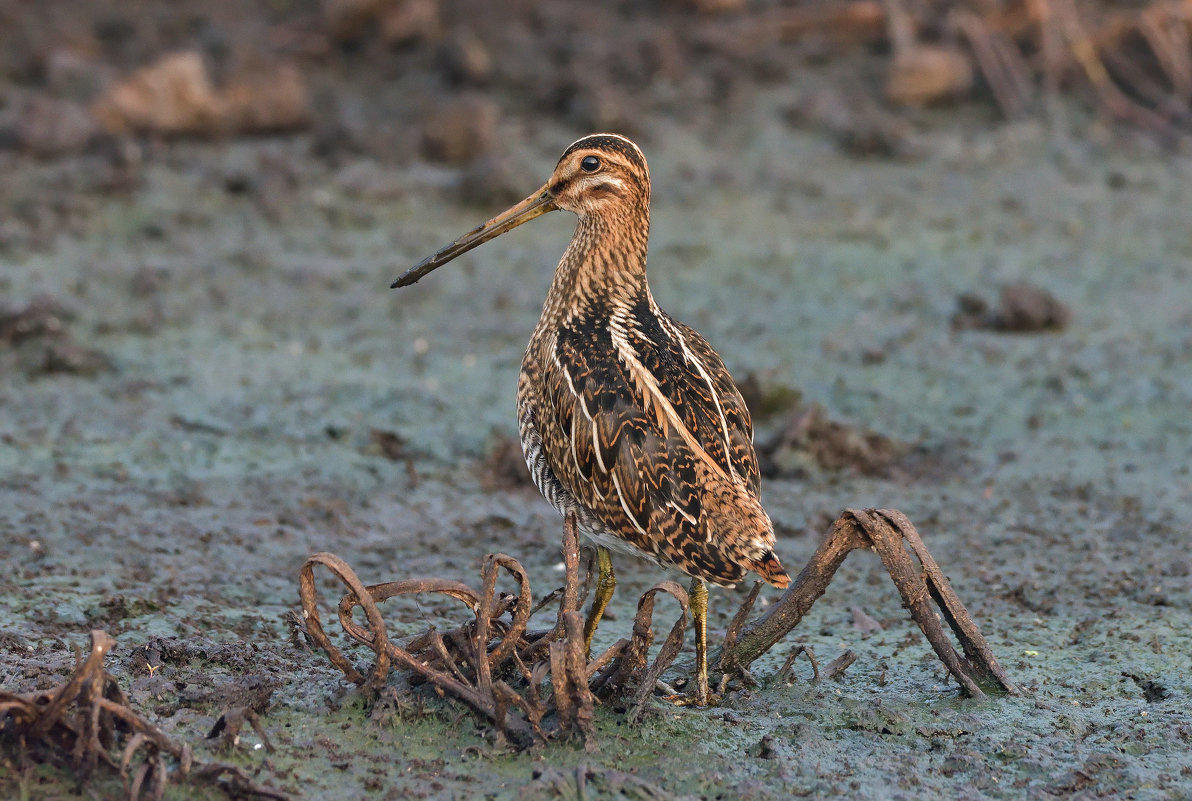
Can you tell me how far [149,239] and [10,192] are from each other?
3.05ft

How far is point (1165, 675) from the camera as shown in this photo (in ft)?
15.6

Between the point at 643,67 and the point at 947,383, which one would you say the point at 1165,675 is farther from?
the point at 643,67

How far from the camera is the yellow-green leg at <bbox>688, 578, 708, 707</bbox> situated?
14.7ft

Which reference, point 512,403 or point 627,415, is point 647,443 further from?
point 512,403

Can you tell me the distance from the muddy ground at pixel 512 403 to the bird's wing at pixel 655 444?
522mm

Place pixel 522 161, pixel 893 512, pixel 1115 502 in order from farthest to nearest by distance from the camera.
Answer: pixel 522 161 → pixel 1115 502 → pixel 893 512

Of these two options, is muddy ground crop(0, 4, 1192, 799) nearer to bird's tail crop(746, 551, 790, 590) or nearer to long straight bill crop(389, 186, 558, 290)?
bird's tail crop(746, 551, 790, 590)

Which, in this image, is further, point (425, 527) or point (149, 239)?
point (149, 239)

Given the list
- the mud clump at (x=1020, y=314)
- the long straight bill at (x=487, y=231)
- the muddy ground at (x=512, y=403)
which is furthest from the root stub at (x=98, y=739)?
the mud clump at (x=1020, y=314)

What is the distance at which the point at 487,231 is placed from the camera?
5.29 metres

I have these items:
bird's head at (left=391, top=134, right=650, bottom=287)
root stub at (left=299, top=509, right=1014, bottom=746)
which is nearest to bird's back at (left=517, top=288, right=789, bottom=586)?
root stub at (left=299, top=509, right=1014, bottom=746)

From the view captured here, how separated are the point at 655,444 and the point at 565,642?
701mm

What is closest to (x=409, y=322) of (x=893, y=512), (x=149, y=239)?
(x=149, y=239)

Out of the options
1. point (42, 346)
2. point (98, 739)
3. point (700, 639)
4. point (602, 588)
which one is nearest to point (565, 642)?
point (700, 639)
